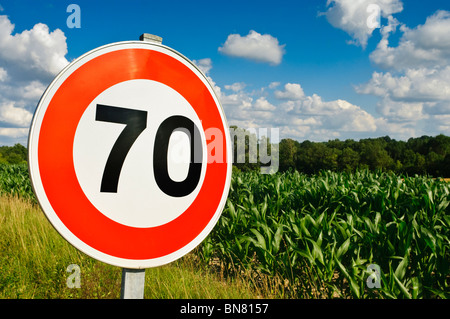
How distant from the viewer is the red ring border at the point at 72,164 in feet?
3.86

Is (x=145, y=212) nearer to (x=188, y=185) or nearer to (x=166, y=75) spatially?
(x=188, y=185)

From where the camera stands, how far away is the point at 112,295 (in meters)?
3.57

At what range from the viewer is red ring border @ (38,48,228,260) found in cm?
118

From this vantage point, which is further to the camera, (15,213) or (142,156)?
(15,213)

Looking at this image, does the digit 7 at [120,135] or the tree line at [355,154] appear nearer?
the digit 7 at [120,135]

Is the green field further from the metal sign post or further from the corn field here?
the metal sign post

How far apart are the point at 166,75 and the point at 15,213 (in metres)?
7.04

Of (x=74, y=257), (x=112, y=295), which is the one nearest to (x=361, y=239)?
(x=112, y=295)

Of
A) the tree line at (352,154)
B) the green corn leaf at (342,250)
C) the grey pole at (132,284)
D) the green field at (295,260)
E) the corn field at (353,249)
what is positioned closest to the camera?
the grey pole at (132,284)

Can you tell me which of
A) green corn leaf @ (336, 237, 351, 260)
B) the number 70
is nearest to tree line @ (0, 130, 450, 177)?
green corn leaf @ (336, 237, 351, 260)

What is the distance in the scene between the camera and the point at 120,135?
48.7 inches

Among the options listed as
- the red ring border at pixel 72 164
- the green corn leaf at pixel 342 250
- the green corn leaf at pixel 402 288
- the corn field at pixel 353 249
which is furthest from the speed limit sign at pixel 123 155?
the green corn leaf at pixel 342 250

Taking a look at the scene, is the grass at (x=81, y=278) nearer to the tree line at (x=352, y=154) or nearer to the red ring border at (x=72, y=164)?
the red ring border at (x=72, y=164)

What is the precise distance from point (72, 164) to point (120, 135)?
7.6 inches
